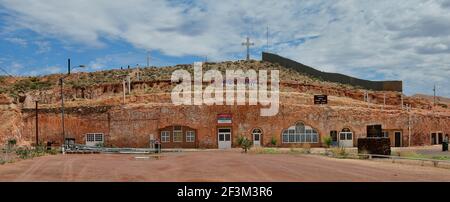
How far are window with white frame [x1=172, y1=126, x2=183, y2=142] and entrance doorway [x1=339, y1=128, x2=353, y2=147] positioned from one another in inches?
614

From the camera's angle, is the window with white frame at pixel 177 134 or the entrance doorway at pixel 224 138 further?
the window with white frame at pixel 177 134

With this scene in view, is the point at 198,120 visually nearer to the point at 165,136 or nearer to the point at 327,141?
the point at 165,136

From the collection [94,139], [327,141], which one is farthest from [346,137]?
[94,139]

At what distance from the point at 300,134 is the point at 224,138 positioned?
7421mm

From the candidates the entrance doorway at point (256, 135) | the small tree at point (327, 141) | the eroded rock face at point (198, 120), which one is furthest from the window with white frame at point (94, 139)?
the small tree at point (327, 141)

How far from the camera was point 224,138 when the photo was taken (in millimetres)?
49406

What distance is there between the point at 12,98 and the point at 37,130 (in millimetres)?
15251

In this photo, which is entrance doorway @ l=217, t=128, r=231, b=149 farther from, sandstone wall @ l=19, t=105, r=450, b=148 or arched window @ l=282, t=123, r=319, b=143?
arched window @ l=282, t=123, r=319, b=143

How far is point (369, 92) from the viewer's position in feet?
218

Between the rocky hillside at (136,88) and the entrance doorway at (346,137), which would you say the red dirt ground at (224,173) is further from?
the rocky hillside at (136,88)

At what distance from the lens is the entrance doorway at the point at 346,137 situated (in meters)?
49.9

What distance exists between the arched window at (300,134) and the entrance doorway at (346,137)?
2.38 meters
